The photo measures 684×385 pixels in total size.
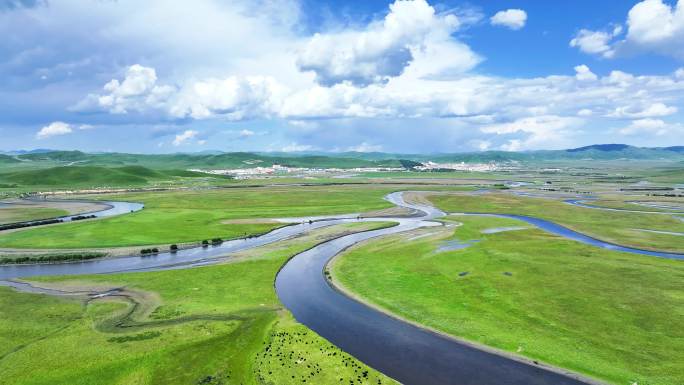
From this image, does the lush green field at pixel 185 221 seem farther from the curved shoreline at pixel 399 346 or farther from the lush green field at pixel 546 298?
the curved shoreline at pixel 399 346

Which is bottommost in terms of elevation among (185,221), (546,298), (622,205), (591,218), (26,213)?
(546,298)

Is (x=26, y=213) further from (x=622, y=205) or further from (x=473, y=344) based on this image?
(x=622, y=205)

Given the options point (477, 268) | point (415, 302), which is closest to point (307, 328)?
point (415, 302)

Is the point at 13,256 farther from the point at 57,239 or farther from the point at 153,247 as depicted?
the point at 153,247

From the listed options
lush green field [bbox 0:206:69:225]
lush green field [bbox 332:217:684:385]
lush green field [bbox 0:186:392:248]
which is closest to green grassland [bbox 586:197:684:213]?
lush green field [bbox 332:217:684:385]

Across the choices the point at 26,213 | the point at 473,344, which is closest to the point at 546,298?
the point at 473,344

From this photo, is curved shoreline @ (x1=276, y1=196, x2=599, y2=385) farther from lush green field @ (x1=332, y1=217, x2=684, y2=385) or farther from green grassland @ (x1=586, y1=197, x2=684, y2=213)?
green grassland @ (x1=586, y1=197, x2=684, y2=213)
